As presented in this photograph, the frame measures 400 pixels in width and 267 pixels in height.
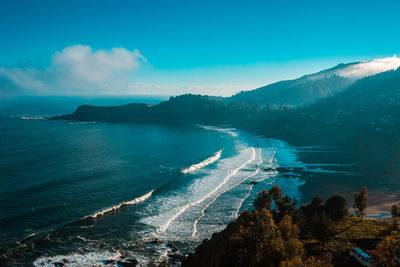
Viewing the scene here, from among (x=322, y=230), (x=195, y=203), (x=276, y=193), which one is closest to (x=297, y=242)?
(x=322, y=230)

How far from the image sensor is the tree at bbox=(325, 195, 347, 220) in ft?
107

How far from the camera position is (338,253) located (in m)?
22.8

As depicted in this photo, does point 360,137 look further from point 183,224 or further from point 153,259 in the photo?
point 153,259

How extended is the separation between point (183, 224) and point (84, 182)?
25.8m

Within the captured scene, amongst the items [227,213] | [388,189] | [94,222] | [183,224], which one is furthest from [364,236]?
[94,222]

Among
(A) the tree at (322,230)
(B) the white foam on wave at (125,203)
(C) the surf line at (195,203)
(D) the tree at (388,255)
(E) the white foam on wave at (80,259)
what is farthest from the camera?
(B) the white foam on wave at (125,203)

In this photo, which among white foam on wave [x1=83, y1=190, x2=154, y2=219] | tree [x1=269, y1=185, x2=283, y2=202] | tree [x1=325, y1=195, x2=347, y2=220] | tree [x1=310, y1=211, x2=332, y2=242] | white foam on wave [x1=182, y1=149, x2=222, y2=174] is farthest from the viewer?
white foam on wave [x1=182, y1=149, x2=222, y2=174]

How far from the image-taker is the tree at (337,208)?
3275 centimetres

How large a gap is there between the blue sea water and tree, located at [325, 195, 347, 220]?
1356cm

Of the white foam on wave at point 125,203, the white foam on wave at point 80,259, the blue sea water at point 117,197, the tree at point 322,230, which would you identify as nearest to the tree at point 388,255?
the tree at point 322,230

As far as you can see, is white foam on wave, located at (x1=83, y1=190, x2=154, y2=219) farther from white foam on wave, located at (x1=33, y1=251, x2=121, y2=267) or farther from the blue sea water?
white foam on wave, located at (x1=33, y1=251, x2=121, y2=267)

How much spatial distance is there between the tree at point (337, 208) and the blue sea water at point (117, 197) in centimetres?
1356

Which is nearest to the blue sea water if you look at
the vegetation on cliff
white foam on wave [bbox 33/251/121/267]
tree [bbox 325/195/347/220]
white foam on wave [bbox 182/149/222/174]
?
white foam on wave [bbox 33/251/121/267]

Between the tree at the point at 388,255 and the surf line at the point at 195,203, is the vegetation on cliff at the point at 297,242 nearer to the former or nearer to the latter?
the tree at the point at 388,255
